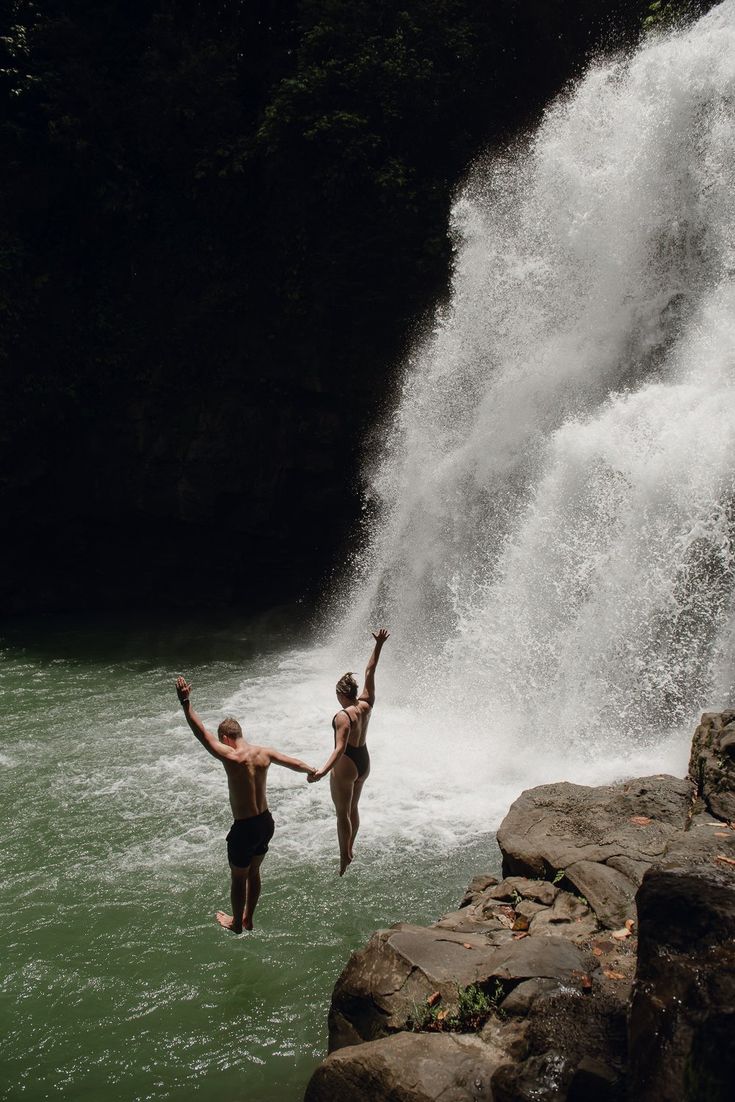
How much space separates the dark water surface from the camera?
15.8 ft

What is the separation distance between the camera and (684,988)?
2.98 m

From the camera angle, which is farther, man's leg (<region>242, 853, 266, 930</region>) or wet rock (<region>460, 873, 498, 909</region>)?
wet rock (<region>460, 873, 498, 909</region>)

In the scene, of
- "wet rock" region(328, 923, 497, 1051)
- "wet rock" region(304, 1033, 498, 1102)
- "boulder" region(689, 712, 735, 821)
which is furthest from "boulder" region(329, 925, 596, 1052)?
"boulder" region(689, 712, 735, 821)

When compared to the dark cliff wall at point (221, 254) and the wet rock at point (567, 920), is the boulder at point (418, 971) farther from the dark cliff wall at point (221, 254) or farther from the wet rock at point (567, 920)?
the dark cliff wall at point (221, 254)

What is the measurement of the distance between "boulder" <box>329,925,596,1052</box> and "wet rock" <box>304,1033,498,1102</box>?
12.5 inches

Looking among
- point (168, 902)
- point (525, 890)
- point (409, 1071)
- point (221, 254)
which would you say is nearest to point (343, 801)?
point (525, 890)

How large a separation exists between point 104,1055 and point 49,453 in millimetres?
13245

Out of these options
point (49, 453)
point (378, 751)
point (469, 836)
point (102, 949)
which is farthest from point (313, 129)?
point (102, 949)

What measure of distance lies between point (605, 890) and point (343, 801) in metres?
1.98

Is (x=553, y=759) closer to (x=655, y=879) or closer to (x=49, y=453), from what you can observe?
(x=655, y=879)

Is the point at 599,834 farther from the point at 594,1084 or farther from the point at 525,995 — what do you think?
the point at 594,1084

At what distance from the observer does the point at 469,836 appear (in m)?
7.14

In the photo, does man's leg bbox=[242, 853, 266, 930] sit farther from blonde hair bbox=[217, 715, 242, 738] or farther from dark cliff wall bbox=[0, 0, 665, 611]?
dark cliff wall bbox=[0, 0, 665, 611]

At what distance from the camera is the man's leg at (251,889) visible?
540cm
